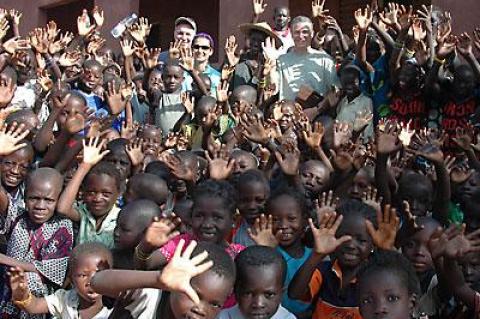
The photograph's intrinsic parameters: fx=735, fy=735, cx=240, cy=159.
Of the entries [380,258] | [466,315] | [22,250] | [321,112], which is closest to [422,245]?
[466,315]

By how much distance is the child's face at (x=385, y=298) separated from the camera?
263 centimetres

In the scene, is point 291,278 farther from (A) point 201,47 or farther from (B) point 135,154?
(A) point 201,47

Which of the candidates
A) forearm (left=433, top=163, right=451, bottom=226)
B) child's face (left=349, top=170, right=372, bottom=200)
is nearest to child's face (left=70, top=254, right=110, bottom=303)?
child's face (left=349, top=170, right=372, bottom=200)

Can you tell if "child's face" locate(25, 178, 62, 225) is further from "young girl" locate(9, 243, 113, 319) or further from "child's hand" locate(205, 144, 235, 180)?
"child's hand" locate(205, 144, 235, 180)

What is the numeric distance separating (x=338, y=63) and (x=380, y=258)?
381cm

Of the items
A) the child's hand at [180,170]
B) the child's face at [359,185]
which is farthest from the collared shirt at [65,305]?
the child's face at [359,185]

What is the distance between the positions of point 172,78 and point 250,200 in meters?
2.76

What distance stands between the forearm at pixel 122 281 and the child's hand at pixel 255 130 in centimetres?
213

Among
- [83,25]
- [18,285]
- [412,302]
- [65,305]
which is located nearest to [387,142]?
[412,302]

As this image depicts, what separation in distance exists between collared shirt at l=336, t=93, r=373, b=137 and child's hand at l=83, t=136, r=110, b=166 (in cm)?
229

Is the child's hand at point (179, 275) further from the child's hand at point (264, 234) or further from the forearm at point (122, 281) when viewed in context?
the child's hand at point (264, 234)

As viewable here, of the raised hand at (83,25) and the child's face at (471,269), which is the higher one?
the raised hand at (83,25)

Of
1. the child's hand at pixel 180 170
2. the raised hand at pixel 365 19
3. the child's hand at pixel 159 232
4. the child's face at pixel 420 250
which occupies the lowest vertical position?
the child's face at pixel 420 250

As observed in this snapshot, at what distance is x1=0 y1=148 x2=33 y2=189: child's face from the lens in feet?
13.0
